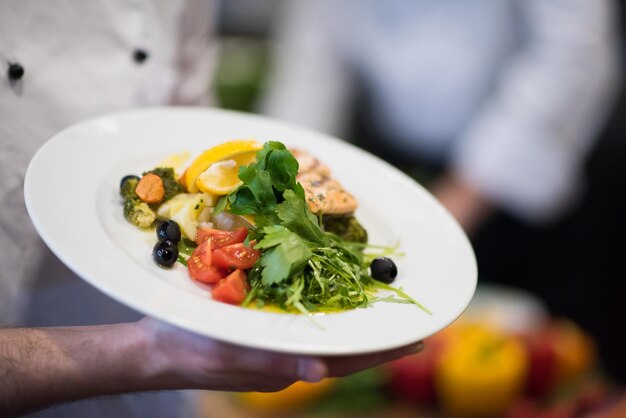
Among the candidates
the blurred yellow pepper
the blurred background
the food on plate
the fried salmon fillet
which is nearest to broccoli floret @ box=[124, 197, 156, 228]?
the food on plate

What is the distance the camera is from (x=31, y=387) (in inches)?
48.0

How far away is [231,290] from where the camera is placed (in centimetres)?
118

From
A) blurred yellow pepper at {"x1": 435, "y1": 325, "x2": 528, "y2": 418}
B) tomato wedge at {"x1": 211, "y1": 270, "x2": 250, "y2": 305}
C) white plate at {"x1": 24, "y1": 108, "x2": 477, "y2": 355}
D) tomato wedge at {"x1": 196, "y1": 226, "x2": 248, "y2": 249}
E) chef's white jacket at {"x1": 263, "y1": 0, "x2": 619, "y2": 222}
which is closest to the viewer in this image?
white plate at {"x1": 24, "y1": 108, "x2": 477, "y2": 355}

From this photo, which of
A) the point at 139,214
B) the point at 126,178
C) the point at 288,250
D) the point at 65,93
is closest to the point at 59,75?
the point at 65,93

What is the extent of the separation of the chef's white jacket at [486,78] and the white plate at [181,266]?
60.8 inches

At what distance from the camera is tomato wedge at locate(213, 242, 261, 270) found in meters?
1.24

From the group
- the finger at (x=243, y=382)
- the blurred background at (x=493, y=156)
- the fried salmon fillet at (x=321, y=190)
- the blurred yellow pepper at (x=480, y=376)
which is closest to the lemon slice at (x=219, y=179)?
the fried salmon fillet at (x=321, y=190)

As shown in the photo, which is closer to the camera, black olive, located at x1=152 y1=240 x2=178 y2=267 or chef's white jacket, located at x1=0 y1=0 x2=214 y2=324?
black olive, located at x1=152 y1=240 x2=178 y2=267

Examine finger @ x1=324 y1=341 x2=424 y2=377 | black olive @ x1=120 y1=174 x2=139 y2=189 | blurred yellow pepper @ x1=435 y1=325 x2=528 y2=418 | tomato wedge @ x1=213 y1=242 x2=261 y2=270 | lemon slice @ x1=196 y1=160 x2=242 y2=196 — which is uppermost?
lemon slice @ x1=196 y1=160 x2=242 y2=196

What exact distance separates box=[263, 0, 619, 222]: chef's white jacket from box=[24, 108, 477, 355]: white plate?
1.55m

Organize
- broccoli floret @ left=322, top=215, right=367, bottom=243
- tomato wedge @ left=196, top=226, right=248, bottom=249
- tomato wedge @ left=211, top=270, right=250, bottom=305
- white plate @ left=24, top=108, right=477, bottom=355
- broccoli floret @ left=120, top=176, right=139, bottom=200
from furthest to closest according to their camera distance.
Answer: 1. broccoli floret @ left=322, top=215, right=367, bottom=243
2. broccoli floret @ left=120, top=176, right=139, bottom=200
3. tomato wedge @ left=196, top=226, right=248, bottom=249
4. tomato wedge @ left=211, top=270, right=250, bottom=305
5. white plate @ left=24, top=108, right=477, bottom=355

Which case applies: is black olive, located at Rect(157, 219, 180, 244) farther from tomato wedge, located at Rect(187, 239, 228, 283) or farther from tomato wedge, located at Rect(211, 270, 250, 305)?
tomato wedge, located at Rect(211, 270, 250, 305)

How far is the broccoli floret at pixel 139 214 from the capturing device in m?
1.38

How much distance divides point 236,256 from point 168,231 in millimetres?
180
